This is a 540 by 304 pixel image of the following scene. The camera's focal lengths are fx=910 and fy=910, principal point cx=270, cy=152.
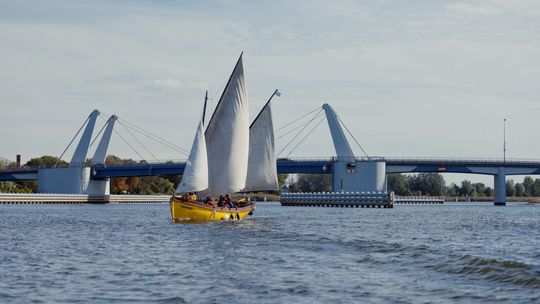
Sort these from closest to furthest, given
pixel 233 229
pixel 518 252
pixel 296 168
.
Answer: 1. pixel 518 252
2. pixel 233 229
3. pixel 296 168

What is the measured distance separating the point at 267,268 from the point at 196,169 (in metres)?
42.6

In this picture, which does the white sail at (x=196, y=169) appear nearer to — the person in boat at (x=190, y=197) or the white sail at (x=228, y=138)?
the person in boat at (x=190, y=197)

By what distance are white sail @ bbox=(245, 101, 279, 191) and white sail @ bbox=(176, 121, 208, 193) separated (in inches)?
403

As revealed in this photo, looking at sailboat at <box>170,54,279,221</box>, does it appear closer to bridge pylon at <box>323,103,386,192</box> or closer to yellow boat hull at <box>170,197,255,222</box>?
yellow boat hull at <box>170,197,255,222</box>

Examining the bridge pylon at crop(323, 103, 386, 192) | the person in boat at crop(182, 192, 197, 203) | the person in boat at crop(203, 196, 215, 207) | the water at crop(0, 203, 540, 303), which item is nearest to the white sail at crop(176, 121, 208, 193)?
the person in boat at crop(182, 192, 197, 203)

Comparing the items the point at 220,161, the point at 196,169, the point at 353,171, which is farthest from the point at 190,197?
the point at 353,171

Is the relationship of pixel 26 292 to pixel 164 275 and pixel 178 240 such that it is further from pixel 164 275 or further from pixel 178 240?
pixel 178 240

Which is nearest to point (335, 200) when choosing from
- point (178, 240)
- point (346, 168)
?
point (346, 168)

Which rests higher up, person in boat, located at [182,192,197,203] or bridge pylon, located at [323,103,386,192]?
bridge pylon, located at [323,103,386,192]

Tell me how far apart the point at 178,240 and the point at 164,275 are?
20.9m

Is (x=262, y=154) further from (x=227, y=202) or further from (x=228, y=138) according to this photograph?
(x=228, y=138)

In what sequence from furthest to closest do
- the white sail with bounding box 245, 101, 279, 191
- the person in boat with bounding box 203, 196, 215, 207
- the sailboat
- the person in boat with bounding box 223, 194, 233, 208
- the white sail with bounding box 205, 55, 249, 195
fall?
the white sail with bounding box 245, 101, 279, 191, the person in boat with bounding box 223, 194, 233, 208, the white sail with bounding box 205, 55, 249, 195, the sailboat, the person in boat with bounding box 203, 196, 215, 207

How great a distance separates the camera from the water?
3269 centimetres

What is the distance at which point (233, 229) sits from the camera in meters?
71.6
